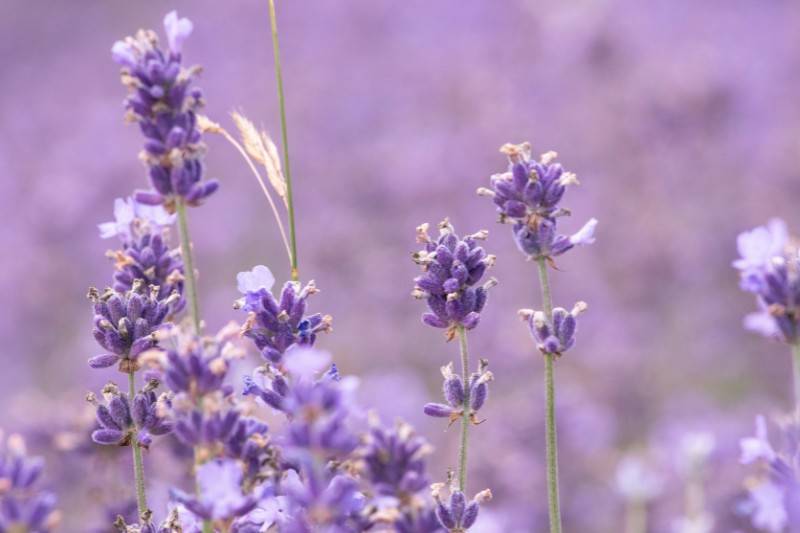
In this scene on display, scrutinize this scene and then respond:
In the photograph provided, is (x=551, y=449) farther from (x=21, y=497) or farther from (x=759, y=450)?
(x=21, y=497)

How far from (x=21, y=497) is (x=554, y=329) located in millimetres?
771

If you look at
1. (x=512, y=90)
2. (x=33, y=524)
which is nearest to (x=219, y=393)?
(x=33, y=524)

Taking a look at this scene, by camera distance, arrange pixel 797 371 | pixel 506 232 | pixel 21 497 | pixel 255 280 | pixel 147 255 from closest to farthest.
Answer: pixel 21 497, pixel 797 371, pixel 255 280, pixel 147 255, pixel 506 232

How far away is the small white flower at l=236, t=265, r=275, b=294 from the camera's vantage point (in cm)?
153

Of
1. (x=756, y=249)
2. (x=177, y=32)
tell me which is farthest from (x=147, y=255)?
(x=756, y=249)

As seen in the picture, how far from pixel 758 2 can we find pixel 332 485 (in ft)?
35.9

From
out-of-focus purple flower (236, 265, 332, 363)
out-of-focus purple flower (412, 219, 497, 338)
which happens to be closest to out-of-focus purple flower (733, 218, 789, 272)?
out-of-focus purple flower (412, 219, 497, 338)

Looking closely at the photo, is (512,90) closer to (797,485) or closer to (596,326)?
(596,326)

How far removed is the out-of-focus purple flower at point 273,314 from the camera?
1.52 meters

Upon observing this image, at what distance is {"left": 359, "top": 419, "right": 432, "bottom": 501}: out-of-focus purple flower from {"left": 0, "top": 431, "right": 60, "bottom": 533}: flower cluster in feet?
1.23

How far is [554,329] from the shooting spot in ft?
5.34

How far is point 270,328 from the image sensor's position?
1.52 m

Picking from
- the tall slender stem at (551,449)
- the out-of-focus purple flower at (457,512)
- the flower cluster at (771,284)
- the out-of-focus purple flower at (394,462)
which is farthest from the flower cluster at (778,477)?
the out-of-focus purple flower at (394,462)

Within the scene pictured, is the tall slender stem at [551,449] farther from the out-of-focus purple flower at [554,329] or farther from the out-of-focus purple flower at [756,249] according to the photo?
the out-of-focus purple flower at [756,249]
